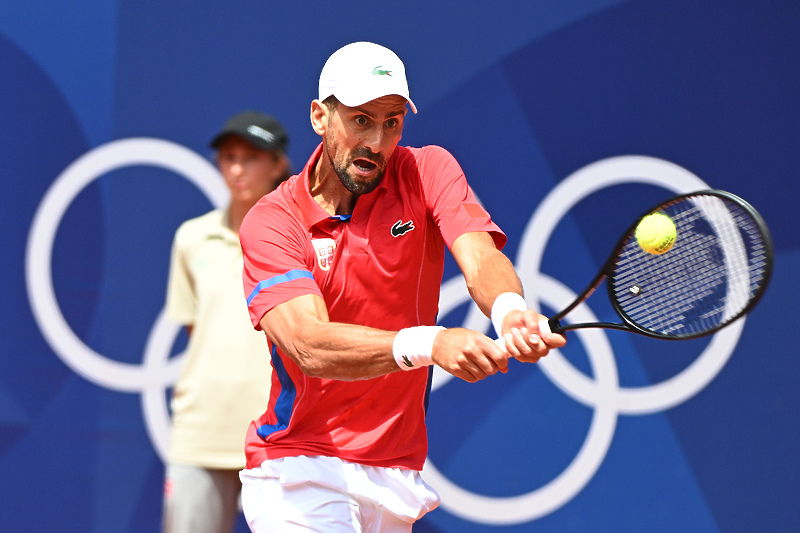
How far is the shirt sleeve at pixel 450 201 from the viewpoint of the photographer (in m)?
2.62

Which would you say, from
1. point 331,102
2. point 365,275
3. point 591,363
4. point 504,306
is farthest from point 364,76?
point 591,363

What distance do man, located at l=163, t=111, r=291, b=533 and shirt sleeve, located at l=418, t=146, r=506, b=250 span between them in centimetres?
131

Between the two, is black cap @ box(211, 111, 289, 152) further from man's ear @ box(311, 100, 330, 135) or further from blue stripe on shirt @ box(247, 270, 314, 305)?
blue stripe on shirt @ box(247, 270, 314, 305)

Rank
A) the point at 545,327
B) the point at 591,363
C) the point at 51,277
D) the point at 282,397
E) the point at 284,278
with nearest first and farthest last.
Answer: the point at 545,327
the point at 284,278
the point at 282,397
the point at 591,363
the point at 51,277

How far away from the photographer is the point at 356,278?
8.66 ft

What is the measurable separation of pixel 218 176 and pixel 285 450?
205cm

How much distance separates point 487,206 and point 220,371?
56.4 inches

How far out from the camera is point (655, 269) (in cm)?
262

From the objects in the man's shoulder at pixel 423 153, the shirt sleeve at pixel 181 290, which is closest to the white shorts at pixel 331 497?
the man's shoulder at pixel 423 153

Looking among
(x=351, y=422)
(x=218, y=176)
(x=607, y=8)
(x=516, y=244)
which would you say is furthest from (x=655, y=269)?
(x=218, y=176)

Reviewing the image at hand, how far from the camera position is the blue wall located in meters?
4.14

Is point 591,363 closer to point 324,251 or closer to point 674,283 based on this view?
point 674,283

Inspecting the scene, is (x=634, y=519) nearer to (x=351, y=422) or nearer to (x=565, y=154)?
(x=565, y=154)

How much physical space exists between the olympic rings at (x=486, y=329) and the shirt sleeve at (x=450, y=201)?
1.55m
